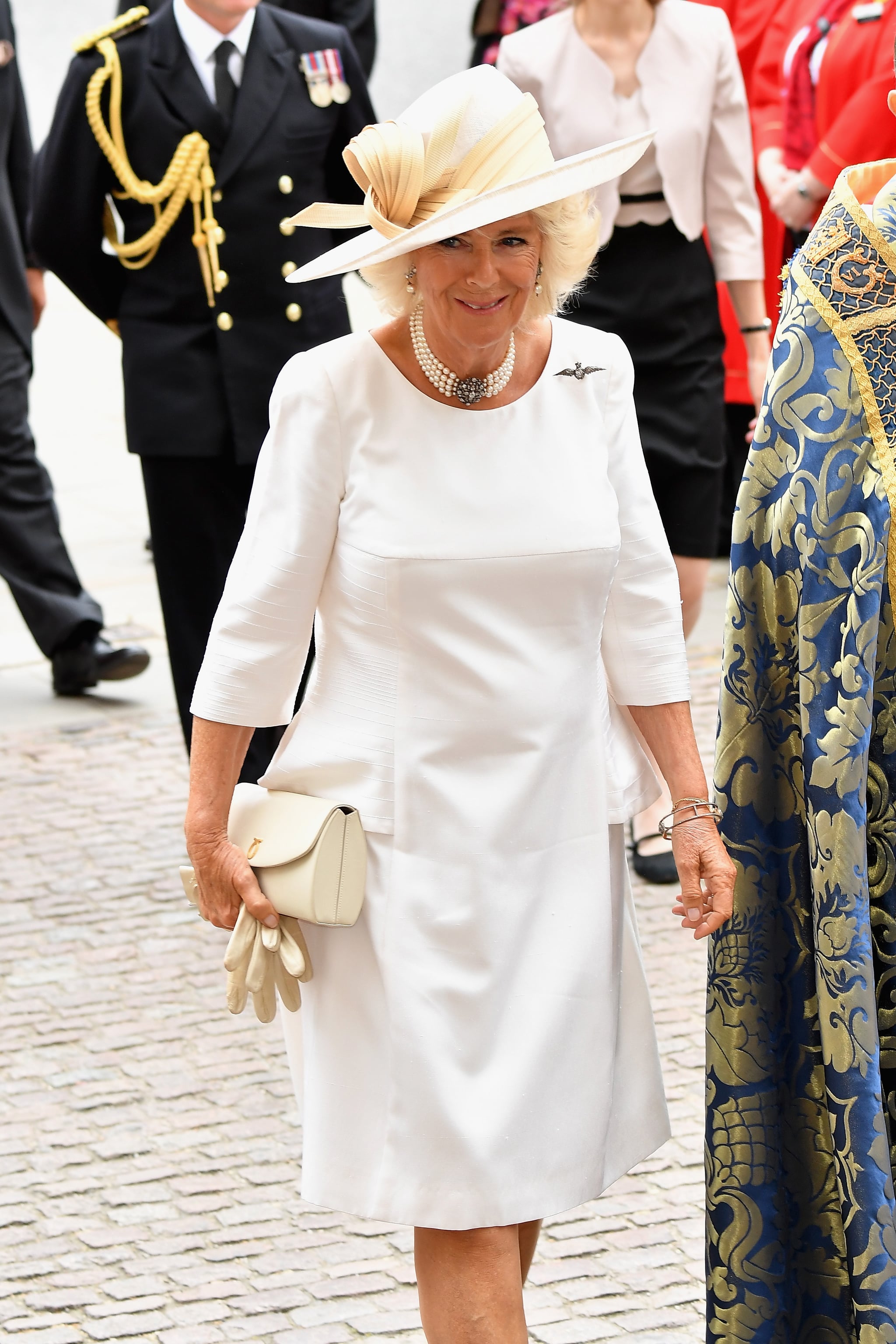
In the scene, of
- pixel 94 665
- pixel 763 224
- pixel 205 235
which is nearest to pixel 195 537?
pixel 205 235

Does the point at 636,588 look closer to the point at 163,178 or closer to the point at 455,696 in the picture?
the point at 455,696

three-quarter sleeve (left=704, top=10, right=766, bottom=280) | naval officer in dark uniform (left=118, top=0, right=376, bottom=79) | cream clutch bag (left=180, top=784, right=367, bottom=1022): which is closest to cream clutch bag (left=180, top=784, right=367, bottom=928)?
cream clutch bag (left=180, top=784, right=367, bottom=1022)

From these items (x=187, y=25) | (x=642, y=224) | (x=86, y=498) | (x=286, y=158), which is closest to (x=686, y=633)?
(x=642, y=224)

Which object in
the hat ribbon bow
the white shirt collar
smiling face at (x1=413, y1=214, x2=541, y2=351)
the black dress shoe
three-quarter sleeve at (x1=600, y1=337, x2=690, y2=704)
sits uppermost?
the white shirt collar

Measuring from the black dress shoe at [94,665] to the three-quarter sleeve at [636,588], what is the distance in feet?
13.0

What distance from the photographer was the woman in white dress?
249 centimetres

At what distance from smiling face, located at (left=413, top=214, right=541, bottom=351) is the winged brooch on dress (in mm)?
105

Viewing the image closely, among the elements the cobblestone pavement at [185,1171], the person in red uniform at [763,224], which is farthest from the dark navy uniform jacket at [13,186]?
the person in red uniform at [763,224]

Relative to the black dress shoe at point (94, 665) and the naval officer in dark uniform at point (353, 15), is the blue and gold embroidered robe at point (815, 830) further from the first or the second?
the naval officer in dark uniform at point (353, 15)

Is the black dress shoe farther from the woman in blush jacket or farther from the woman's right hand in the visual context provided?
the woman's right hand

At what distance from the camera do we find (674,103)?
181 inches

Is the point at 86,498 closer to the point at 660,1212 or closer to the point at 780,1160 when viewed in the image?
the point at 660,1212

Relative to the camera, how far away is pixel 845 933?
236 centimetres

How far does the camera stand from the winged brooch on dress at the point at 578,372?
2.60 m
